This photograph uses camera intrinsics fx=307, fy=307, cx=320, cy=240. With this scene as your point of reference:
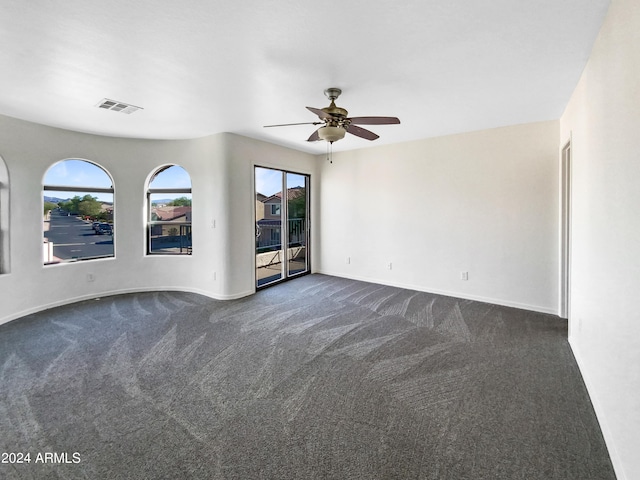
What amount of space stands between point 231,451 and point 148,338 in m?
2.06

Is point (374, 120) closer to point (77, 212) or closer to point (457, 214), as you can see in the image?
point (457, 214)

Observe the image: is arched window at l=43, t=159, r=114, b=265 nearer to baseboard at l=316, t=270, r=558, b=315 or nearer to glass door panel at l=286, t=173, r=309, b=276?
glass door panel at l=286, t=173, r=309, b=276

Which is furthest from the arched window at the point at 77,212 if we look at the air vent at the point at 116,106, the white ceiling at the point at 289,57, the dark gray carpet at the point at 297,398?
the air vent at the point at 116,106

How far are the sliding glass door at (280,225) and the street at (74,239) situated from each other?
96.4 inches

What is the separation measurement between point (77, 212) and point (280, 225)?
10.4ft

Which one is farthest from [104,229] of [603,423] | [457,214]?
[603,423]

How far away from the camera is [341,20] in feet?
6.45

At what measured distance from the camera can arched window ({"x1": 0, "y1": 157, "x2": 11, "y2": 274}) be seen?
12.6ft

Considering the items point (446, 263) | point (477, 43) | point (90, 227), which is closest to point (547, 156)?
point (446, 263)

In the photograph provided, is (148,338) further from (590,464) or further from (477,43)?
(477,43)

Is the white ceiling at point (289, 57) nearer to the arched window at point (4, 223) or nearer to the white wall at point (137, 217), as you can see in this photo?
the white wall at point (137, 217)

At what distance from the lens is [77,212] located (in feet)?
15.4

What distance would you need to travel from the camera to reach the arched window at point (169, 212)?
5.22 metres

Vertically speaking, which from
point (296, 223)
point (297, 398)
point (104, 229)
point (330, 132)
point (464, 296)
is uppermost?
point (330, 132)
